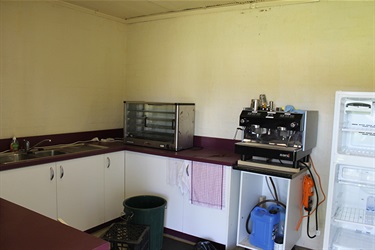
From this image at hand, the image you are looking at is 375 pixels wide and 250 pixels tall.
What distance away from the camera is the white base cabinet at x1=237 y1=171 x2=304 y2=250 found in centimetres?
254

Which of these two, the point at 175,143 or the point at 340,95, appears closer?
the point at 340,95

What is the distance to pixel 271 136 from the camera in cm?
275

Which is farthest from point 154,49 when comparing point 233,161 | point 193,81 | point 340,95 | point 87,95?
point 340,95

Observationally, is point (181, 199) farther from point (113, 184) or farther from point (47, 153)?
point (47, 153)

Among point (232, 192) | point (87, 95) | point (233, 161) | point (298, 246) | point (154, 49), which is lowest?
point (298, 246)

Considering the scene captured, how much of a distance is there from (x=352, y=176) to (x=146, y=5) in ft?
8.42

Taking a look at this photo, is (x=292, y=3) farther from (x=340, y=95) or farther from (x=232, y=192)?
(x=232, y=192)

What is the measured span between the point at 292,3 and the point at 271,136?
125 centimetres

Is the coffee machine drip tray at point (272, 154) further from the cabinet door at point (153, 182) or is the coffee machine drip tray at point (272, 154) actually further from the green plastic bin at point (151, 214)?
the green plastic bin at point (151, 214)

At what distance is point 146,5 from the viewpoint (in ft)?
10.9

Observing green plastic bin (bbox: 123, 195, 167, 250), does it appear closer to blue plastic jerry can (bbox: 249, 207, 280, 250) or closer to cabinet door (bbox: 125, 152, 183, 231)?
cabinet door (bbox: 125, 152, 183, 231)

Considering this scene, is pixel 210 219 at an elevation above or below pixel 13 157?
below

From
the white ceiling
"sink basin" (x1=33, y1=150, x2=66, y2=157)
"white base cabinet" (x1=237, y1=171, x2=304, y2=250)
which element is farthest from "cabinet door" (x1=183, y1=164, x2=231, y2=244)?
the white ceiling

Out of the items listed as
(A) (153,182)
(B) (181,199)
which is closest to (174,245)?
(B) (181,199)
